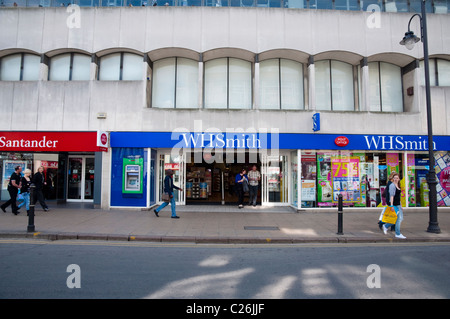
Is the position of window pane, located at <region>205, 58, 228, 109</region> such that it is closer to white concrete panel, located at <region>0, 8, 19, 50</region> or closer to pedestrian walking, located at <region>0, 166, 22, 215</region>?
pedestrian walking, located at <region>0, 166, 22, 215</region>

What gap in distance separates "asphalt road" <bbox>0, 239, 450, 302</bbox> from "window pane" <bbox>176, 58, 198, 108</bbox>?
7799 mm

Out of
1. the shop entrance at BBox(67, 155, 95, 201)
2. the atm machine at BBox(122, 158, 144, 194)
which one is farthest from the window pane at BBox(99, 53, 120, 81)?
the shop entrance at BBox(67, 155, 95, 201)

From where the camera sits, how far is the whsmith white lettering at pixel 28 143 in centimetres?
1236

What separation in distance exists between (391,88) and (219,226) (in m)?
10.9

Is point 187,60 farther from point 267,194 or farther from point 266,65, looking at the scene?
point 267,194

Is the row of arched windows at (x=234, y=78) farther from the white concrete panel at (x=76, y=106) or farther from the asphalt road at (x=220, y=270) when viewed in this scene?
the asphalt road at (x=220, y=270)

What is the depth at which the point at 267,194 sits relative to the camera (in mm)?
13797

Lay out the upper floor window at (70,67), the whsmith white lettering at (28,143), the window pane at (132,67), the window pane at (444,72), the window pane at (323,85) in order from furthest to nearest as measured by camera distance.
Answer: the window pane at (444,72) < the window pane at (323,85) < the upper floor window at (70,67) < the window pane at (132,67) < the whsmith white lettering at (28,143)

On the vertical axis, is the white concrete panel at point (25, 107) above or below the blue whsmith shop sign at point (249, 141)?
above

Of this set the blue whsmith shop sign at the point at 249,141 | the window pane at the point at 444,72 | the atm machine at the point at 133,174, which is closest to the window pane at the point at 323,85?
the blue whsmith shop sign at the point at 249,141

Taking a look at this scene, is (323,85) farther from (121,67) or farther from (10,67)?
(10,67)

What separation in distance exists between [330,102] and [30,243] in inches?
497

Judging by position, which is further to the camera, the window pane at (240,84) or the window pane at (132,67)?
the window pane at (240,84)
